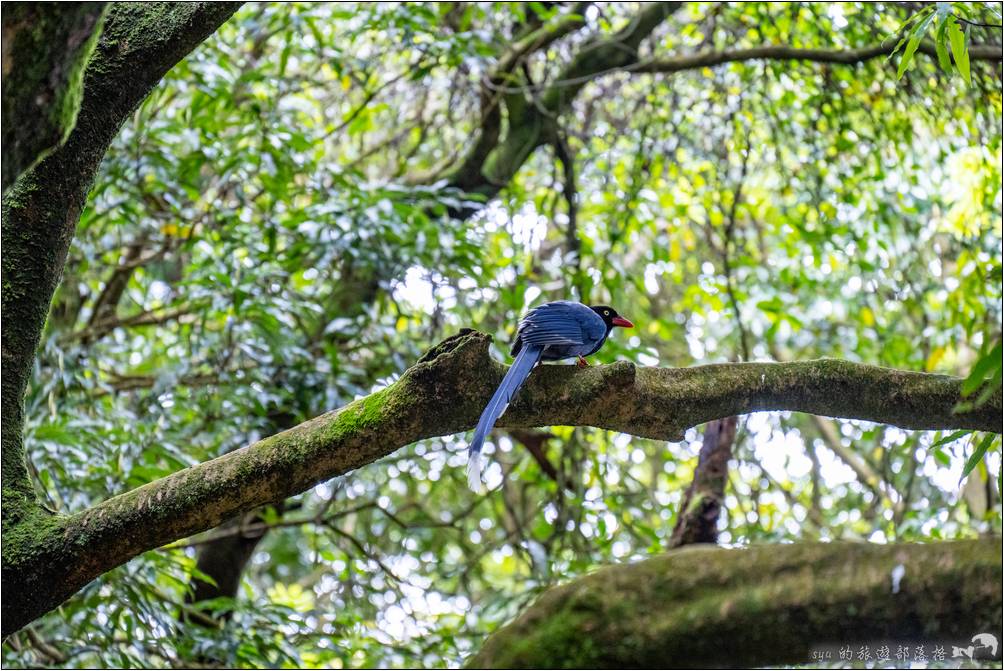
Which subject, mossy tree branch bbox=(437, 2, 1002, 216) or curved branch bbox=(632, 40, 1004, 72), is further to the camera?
mossy tree branch bbox=(437, 2, 1002, 216)

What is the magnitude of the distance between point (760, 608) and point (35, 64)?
181cm

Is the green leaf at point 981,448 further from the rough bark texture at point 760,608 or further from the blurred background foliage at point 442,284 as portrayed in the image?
the blurred background foliage at point 442,284

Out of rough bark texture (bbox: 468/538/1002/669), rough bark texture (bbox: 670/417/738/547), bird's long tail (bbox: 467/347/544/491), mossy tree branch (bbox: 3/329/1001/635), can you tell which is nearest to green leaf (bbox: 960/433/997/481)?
rough bark texture (bbox: 468/538/1002/669)

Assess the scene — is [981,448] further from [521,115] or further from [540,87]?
[521,115]

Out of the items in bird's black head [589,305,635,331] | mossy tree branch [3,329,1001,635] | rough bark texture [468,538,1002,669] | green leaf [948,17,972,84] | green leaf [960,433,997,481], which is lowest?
rough bark texture [468,538,1002,669]

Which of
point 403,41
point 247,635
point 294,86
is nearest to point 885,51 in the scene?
point 403,41

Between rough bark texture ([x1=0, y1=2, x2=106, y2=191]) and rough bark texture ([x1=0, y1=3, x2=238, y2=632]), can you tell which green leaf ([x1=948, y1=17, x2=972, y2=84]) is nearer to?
rough bark texture ([x1=0, y1=3, x2=238, y2=632])

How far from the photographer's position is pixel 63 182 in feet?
8.95

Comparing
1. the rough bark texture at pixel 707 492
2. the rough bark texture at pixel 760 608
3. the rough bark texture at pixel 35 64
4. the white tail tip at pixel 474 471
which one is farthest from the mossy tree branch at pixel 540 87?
the rough bark texture at pixel 35 64

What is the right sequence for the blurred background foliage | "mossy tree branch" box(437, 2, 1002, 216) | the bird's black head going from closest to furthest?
the bird's black head
the blurred background foliage
"mossy tree branch" box(437, 2, 1002, 216)

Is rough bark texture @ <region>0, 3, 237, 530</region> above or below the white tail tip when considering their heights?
above

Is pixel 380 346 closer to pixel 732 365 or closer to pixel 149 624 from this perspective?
pixel 149 624

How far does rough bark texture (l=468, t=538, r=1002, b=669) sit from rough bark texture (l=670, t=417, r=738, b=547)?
144 cm

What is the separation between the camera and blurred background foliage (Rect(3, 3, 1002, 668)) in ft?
15.3
